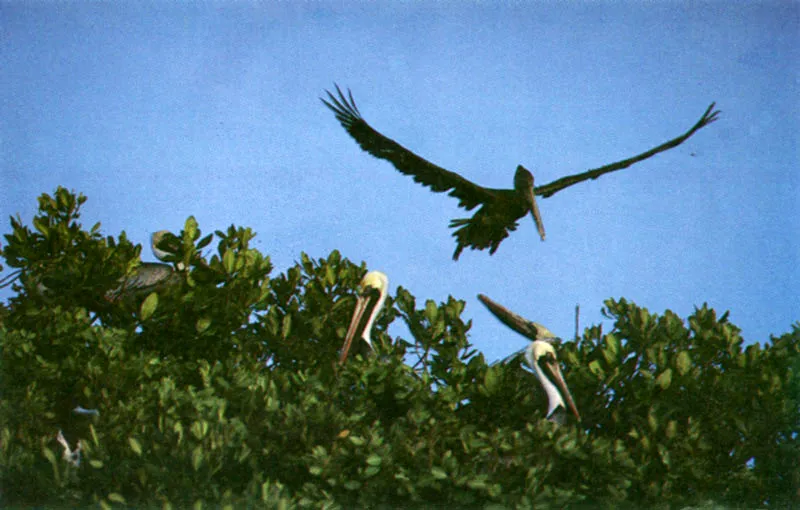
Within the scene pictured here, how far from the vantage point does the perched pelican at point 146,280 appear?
323 inches

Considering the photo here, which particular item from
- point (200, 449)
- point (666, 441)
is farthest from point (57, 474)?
point (666, 441)

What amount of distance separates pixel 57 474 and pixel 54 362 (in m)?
1.62

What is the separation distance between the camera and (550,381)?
24.5 feet

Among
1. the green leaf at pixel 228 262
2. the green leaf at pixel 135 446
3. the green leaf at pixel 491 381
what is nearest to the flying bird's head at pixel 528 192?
the green leaf at pixel 491 381

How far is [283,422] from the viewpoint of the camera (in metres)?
6.40

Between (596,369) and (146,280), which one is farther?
(146,280)

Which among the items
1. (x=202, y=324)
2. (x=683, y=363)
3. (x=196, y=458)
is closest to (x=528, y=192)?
(x=683, y=363)

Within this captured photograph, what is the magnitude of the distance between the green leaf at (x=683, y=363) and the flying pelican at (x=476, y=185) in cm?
358

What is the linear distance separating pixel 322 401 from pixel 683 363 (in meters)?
2.98

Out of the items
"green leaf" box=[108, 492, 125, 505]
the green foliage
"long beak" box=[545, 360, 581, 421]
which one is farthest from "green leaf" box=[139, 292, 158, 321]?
"long beak" box=[545, 360, 581, 421]

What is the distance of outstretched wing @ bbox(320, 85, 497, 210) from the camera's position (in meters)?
10.8

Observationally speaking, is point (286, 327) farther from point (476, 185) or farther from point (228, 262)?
point (476, 185)

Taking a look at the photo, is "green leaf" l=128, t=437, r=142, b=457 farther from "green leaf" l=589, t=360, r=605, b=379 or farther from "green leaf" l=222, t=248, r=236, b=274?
"green leaf" l=589, t=360, r=605, b=379

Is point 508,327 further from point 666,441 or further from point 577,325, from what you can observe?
point 666,441
